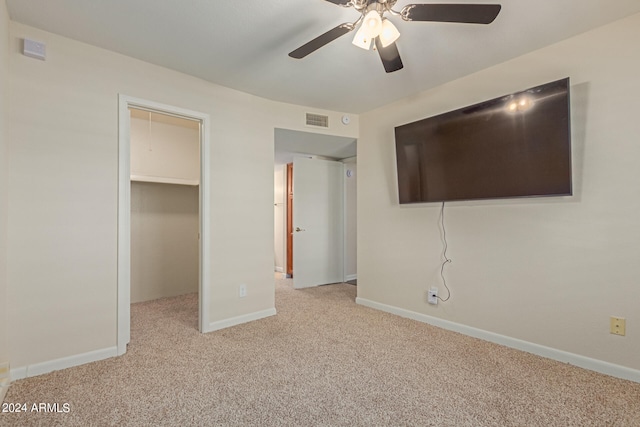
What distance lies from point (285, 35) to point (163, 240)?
3.10 m

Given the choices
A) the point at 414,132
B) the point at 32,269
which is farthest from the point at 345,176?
the point at 32,269

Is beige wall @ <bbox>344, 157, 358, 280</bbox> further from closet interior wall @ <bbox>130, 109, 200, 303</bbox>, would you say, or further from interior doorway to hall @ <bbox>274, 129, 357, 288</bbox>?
closet interior wall @ <bbox>130, 109, 200, 303</bbox>

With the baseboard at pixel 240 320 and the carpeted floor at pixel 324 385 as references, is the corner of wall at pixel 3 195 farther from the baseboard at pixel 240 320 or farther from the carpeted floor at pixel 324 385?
the baseboard at pixel 240 320

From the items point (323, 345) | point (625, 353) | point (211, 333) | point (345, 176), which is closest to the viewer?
point (625, 353)

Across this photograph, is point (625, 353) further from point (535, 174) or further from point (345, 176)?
point (345, 176)

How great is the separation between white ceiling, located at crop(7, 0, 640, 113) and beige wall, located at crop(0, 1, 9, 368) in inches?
7.6

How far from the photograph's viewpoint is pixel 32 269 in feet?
6.63

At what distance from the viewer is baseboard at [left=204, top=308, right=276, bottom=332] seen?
112 inches

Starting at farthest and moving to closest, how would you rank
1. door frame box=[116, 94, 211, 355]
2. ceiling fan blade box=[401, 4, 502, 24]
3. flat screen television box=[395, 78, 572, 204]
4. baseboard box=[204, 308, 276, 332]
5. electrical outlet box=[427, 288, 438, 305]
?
electrical outlet box=[427, 288, 438, 305]
baseboard box=[204, 308, 276, 332]
door frame box=[116, 94, 211, 355]
flat screen television box=[395, 78, 572, 204]
ceiling fan blade box=[401, 4, 502, 24]

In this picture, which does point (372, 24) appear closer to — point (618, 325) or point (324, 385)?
point (324, 385)

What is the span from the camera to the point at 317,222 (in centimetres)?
470

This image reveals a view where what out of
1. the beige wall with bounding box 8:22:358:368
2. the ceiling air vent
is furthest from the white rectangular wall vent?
the ceiling air vent

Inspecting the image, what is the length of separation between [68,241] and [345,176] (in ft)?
11.9

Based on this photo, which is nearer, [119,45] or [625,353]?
[625,353]
